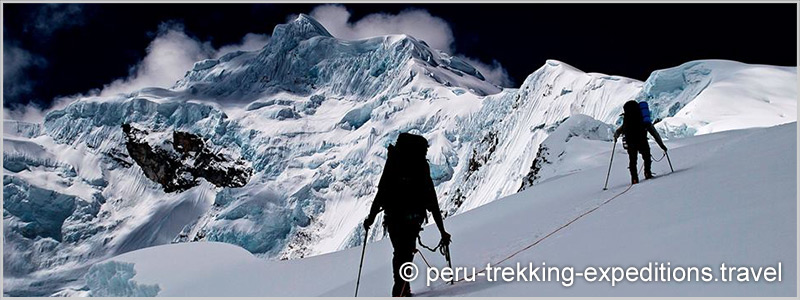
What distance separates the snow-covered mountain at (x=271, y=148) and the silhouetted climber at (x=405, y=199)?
62.4 m

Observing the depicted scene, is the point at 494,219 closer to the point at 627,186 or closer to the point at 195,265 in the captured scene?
the point at 627,186

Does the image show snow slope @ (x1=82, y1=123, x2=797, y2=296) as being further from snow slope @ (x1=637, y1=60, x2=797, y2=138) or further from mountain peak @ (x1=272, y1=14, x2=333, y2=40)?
mountain peak @ (x1=272, y1=14, x2=333, y2=40)

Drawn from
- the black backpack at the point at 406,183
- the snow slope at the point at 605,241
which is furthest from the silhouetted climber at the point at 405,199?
the snow slope at the point at 605,241

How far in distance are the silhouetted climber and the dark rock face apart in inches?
6606

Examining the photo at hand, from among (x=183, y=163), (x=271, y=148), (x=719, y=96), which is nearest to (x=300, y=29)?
(x=183, y=163)

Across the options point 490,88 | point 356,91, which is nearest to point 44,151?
point 356,91

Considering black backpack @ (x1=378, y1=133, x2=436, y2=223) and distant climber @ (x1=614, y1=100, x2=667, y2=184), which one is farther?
distant climber @ (x1=614, y1=100, x2=667, y2=184)

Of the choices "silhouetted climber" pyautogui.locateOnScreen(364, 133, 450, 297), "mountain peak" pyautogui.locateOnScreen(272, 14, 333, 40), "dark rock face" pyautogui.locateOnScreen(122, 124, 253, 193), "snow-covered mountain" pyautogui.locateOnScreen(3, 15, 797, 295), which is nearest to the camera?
"silhouetted climber" pyautogui.locateOnScreen(364, 133, 450, 297)

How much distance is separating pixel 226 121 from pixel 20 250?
59.0m

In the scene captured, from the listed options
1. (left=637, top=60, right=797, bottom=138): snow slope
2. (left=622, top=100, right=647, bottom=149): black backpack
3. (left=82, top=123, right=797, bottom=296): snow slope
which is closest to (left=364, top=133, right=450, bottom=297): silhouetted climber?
(left=82, top=123, right=797, bottom=296): snow slope

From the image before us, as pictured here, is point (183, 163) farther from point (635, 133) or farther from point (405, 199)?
point (405, 199)

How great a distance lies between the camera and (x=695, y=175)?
8508mm

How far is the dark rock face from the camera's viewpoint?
563 ft

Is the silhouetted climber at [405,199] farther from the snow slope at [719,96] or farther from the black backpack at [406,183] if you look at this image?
the snow slope at [719,96]
